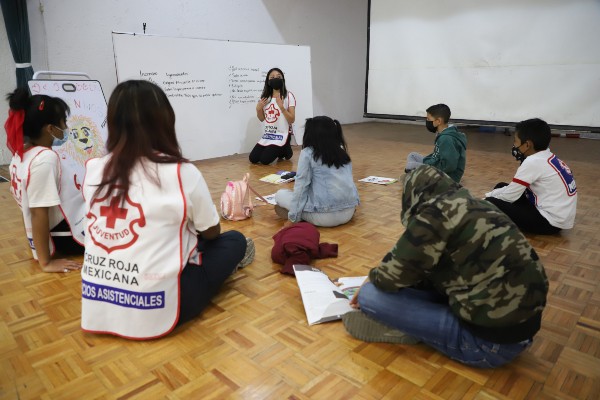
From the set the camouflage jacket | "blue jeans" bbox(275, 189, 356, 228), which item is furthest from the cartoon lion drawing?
the camouflage jacket

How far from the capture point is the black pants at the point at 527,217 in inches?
106

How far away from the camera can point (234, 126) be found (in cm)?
549

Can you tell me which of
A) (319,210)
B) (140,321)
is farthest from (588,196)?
(140,321)

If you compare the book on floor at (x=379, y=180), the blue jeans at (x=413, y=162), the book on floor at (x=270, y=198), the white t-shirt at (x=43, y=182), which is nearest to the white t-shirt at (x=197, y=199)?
the white t-shirt at (x=43, y=182)

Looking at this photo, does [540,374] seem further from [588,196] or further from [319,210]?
[588,196]

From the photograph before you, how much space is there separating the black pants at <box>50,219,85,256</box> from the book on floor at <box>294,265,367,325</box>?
4.23ft

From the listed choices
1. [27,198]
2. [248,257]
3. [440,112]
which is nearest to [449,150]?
[440,112]

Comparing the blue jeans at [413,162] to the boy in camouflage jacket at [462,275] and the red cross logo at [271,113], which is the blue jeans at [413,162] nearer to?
the red cross logo at [271,113]

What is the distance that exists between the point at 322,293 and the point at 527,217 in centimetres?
165

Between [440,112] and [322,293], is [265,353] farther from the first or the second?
[440,112]

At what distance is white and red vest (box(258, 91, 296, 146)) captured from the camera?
5.02 metres

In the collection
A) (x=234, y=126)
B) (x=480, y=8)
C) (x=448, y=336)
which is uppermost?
(x=480, y=8)

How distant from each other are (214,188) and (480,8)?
15.0 feet

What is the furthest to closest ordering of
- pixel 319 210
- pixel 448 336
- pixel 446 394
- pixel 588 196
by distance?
pixel 588 196 < pixel 319 210 < pixel 448 336 < pixel 446 394
